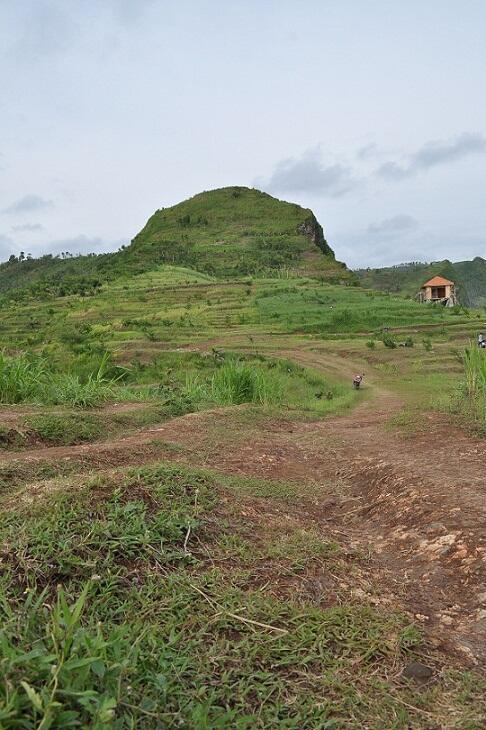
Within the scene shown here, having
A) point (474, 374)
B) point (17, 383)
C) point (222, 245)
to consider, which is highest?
point (222, 245)

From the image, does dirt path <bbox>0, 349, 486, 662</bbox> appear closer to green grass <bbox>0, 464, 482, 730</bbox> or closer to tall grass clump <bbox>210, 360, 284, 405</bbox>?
green grass <bbox>0, 464, 482, 730</bbox>

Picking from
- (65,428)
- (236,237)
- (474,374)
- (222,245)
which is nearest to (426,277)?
(236,237)

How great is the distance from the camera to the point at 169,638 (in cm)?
170

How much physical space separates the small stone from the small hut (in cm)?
4069

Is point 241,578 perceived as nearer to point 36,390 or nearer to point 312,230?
point 36,390

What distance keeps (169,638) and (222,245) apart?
5111cm

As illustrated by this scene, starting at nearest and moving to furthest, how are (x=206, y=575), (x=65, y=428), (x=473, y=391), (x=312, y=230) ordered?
(x=206, y=575) < (x=65, y=428) < (x=473, y=391) < (x=312, y=230)

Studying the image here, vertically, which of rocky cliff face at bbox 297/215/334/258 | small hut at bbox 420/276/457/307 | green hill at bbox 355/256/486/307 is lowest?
small hut at bbox 420/276/457/307

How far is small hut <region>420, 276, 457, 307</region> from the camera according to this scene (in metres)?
40.3

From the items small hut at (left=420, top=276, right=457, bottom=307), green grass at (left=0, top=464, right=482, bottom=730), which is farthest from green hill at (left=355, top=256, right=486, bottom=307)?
green grass at (left=0, top=464, right=482, bottom=730)

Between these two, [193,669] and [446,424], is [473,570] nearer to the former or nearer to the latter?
[193,669]

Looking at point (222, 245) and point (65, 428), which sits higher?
point (222, 245)

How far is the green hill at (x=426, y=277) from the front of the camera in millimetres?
64438

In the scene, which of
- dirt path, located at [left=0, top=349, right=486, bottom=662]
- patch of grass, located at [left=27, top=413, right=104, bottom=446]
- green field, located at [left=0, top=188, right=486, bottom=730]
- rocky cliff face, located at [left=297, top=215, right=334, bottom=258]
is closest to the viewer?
green field, located at [left=0, top=188, right=486, bottom=730]
